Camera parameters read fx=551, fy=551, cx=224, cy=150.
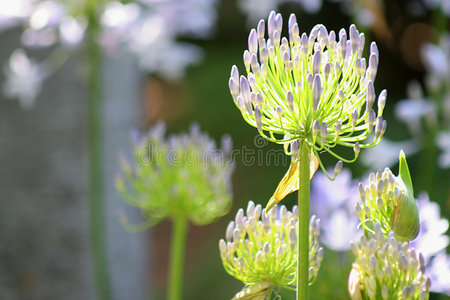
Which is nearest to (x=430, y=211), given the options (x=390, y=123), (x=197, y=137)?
(x=197, y=137)

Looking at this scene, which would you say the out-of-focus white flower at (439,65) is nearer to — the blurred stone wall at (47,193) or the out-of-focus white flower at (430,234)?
the out-of-focus white flower at (430,234)

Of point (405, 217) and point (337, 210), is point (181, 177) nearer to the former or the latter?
point (337, 210)

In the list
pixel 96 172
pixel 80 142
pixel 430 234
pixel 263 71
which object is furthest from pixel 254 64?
pixel 80 142

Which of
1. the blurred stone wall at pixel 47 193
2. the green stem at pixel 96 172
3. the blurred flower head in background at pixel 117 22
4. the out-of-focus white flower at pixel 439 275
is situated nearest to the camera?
the out-of-focus white flower at pixel 439 275

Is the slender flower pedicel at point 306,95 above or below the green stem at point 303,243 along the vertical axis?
above

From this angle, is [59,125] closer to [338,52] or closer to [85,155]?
[85,155]

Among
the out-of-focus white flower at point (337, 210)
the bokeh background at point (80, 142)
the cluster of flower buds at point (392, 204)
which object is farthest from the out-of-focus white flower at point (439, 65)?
the cluster of flower buds at point (392, 204)
